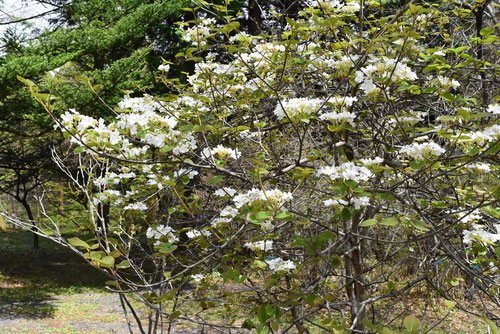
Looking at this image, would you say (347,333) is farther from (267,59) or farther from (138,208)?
(138,208)

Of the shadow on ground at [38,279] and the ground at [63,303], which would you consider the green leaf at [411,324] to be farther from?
the shadow on ground at [38,279]

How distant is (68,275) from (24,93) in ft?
15.3

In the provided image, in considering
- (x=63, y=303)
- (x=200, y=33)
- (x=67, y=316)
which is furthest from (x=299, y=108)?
(x=63, y=303)

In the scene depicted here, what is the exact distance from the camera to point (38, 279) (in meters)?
9.93

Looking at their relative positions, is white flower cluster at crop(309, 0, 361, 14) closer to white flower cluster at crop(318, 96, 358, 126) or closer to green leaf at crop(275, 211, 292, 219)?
white flower cluster at crop(318, 96, 358, 126)

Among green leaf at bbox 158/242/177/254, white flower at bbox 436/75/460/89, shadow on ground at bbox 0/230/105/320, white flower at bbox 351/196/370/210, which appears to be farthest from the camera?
shadow on ground at bbox 0/230/105/320

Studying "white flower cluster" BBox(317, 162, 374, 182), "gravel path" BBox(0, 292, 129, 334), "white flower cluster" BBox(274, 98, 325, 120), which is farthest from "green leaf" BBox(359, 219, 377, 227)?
"gravel path" BBox(0, 292, 129, 334)

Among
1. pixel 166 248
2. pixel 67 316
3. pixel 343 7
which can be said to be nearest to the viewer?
pixel 166 248

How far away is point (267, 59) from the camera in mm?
1917

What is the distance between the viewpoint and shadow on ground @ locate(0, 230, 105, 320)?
758cm

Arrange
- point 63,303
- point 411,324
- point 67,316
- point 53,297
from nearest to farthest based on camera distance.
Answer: point 411,324, point 67,316, point 63,303, point 53,297

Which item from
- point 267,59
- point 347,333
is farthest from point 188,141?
point 347,333

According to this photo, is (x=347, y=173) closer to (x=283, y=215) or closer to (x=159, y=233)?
(x=283, y=215)

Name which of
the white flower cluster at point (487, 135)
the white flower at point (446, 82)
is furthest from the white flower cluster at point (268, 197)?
the white flower at point (446, 82)
